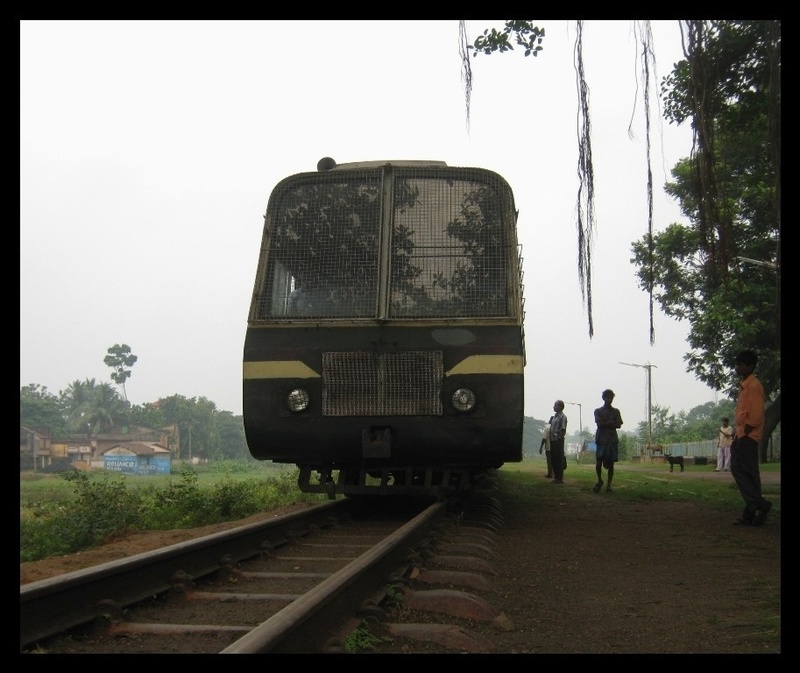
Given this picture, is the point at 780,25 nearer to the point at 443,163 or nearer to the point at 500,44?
the point at 443,163

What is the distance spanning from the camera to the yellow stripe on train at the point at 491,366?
7.67 meters

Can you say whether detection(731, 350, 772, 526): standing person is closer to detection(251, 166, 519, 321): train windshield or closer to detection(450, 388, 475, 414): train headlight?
detection(251, 166, 519, 321): train windshield

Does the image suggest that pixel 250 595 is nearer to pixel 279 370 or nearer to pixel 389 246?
pixel 279 370

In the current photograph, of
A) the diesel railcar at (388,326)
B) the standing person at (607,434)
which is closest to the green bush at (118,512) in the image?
the diesel railcar at (388,326)

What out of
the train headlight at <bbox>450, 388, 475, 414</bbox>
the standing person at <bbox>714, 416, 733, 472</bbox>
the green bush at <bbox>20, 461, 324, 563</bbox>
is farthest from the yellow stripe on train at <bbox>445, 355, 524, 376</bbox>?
the standing person at <bbox>714, 416, 733, 472</bbox>

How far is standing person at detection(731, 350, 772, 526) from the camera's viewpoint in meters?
8.66

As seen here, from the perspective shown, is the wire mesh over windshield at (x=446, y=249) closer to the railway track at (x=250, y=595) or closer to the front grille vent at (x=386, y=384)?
the front grille vent at (x=386, y=384)

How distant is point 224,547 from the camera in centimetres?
589

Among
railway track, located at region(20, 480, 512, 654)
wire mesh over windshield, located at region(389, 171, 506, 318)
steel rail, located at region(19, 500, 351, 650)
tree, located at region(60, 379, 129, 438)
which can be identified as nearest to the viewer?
railway track, located at region(20, 480, 512, 654)

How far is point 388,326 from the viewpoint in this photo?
7789 mm

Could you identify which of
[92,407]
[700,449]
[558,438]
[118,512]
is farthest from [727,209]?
[92,407]

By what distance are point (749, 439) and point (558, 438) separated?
8016mm

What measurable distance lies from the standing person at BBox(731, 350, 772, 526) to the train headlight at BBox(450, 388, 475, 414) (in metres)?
2.80
